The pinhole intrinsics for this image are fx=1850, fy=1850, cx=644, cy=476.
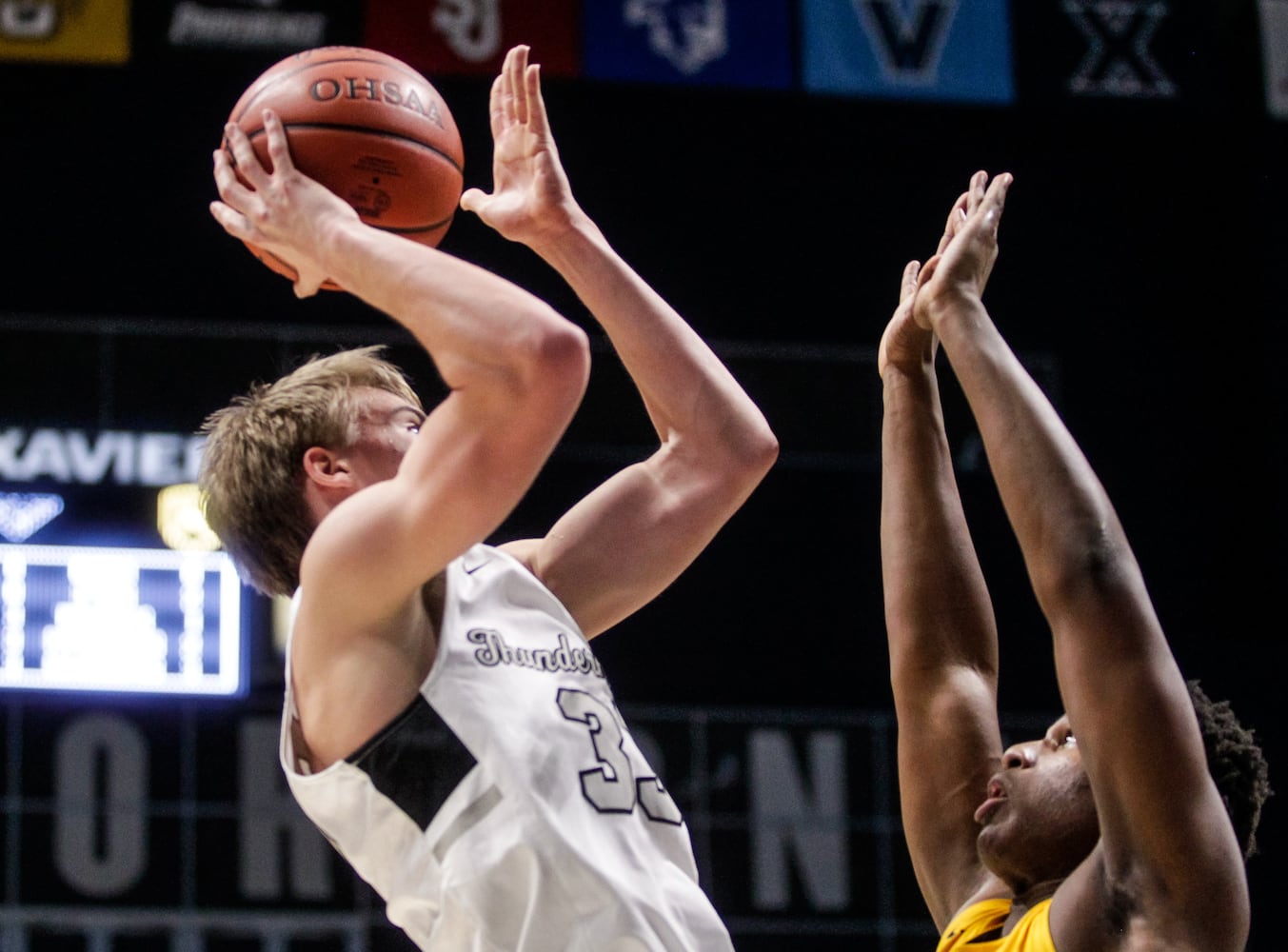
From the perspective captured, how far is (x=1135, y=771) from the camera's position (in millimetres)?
2451

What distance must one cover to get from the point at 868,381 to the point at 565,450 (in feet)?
4.03

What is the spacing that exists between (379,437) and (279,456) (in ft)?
0.44

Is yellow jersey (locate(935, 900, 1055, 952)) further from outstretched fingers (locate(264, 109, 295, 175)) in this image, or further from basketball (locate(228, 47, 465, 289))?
outstretched fingers (locate(264, 109, 295, 175))

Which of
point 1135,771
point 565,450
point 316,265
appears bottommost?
point 565,450

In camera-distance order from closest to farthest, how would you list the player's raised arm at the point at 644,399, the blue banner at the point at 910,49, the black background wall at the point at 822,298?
1. the player's raised arm at the point at 644,399
2. the black background wall at the point at 822,298
3. the blue banner at the point at 910,49

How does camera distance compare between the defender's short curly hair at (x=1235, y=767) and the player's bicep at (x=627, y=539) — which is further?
the defender's short curly hair at (x=1235, y=767)

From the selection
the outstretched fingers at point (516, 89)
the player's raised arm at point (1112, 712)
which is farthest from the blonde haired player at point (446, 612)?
the player's raised arm at point (1112, 712)

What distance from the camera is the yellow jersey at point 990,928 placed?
2701 mm

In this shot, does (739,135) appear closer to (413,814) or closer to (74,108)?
(74,108)

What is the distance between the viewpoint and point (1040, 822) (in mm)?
2834

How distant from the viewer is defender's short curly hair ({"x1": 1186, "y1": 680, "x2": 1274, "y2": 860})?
277 centimetres

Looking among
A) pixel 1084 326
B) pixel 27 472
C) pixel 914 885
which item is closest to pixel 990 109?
A: pixel 1084 326

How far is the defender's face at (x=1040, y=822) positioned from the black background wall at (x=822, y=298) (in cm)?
401

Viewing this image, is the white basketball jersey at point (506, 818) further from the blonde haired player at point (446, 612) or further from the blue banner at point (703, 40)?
the blue banner at point (703, 40)
